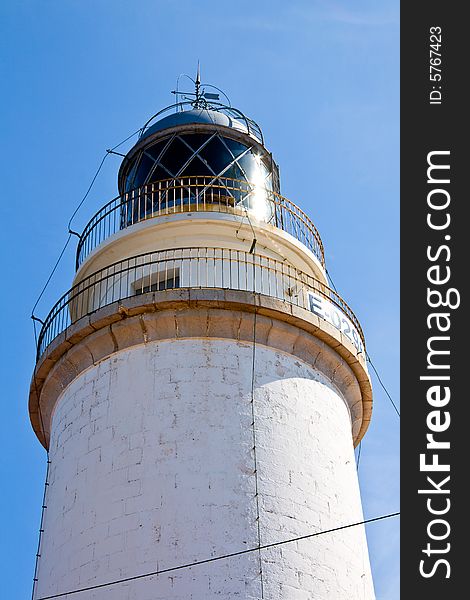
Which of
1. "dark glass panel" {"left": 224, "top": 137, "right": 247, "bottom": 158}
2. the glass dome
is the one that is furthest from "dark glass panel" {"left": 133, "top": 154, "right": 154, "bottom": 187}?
"dark glass panel" {"left": 224, "top": 137, "right": 247, "bottom": 158}

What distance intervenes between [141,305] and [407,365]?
13.4 ft

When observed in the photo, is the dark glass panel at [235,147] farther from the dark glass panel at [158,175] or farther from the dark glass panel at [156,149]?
the dark glass panel at [158,175]

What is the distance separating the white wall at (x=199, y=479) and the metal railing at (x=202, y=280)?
1.14m

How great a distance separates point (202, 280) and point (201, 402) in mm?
2183

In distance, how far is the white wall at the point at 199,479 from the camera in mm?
12086

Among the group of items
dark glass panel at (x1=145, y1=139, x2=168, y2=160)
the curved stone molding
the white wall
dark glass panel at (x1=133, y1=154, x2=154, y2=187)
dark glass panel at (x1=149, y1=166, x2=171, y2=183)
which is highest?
dark glass panel at (x1=145, y1=139, x2=168, y2=160)

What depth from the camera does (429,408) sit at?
11227mm

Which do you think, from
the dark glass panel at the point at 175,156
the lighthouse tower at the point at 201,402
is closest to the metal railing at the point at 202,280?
the lighthouse tower at the point at 201,402

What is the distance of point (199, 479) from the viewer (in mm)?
12586

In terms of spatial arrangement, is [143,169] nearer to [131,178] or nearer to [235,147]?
[131,178]

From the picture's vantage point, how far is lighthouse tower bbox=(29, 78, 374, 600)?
12.2m

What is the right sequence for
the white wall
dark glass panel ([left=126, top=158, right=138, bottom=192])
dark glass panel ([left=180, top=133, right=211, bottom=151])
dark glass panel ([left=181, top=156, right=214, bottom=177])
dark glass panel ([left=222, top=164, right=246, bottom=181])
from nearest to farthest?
the white wall < dark glass panel ([left=181, top=156, right=214, bottom=177]) < dark glass panel ([left=222, top=164, right=246, bottom=181]) < dark glass panel ([left=180, top=133, right=211, bottom=151]) < dark glass panel ([left=126, top=158, right=138, bottom=192])

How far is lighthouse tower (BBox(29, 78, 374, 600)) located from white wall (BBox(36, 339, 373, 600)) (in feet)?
0.07

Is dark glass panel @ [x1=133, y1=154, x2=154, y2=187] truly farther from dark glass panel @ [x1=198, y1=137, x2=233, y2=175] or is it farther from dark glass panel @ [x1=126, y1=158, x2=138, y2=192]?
dark glass panel @ [x1=198, y1=137, x2=233, y2=175]
